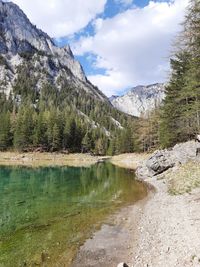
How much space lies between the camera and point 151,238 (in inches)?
757

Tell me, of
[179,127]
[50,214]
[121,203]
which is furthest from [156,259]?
[179,127]

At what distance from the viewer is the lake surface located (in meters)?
17.7

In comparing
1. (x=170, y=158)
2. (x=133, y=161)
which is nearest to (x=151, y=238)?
(x=170, y=158)

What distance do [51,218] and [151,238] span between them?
9.97 metres

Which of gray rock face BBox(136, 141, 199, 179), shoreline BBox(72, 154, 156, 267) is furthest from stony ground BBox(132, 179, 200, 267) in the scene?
gray rock face BBox(136, 141, 199, 179)

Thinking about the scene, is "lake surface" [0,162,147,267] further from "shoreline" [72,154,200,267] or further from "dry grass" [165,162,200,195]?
"dry grass" [165,162,200,195]

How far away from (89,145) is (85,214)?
376 feet

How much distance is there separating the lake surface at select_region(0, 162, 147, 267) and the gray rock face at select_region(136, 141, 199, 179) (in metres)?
5.20

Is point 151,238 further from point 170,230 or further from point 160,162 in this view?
point 160,162

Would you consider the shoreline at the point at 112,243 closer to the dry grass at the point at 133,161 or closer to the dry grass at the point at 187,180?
the dry grass at the point at 187,180

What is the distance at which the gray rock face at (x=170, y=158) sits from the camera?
45625 millimetres

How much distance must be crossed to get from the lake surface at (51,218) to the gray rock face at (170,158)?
5.20m

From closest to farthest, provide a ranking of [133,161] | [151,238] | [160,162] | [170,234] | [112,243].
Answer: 1. [170,234]
2. [151,238]
3. [112,243]
4. [160,162]
5. [133,161]

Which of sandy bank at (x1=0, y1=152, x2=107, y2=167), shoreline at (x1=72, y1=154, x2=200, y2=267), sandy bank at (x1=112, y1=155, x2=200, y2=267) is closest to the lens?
sandy bank at (x1=112, y1=155, x2=200, y2=267)
